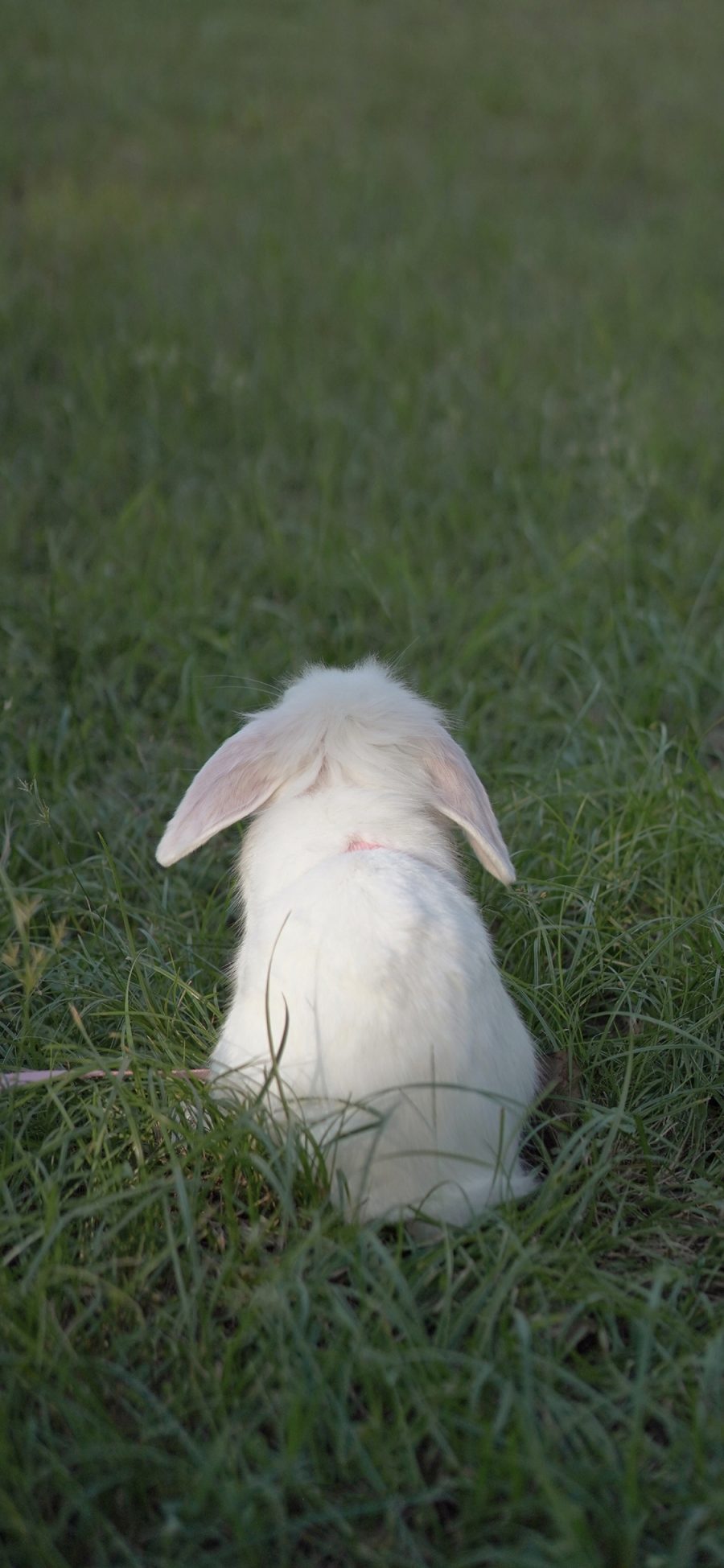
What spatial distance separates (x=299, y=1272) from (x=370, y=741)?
2.69ft

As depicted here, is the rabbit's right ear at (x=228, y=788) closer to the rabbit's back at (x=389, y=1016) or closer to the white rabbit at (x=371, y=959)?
the white rabbit at (x=371, y=959)

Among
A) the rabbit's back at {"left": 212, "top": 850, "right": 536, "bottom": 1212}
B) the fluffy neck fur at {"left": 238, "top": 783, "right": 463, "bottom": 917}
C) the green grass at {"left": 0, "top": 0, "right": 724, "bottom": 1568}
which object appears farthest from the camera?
the fluffy neck fur at {"left": 238, "top": 783, "right": 463, "bottom": 917}

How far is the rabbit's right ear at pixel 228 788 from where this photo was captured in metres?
2.13

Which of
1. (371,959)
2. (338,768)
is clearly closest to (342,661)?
(338,768)

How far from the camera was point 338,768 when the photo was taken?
217 cm

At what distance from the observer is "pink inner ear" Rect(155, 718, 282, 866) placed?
7.00 ft

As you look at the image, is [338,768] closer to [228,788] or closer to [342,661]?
[228,788]

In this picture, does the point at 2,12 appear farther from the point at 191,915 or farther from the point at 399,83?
the point at 191,915

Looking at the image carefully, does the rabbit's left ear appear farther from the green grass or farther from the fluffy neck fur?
the green grass

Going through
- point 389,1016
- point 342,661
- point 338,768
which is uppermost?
point 338,768

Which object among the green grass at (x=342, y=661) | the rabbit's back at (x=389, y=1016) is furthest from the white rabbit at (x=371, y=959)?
the green grass at (x=342, y=661)

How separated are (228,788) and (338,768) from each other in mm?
180

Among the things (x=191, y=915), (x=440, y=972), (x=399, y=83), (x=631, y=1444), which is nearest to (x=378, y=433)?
(x=191, y=915)

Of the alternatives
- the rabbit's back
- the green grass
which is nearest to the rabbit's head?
the rabbit's back
